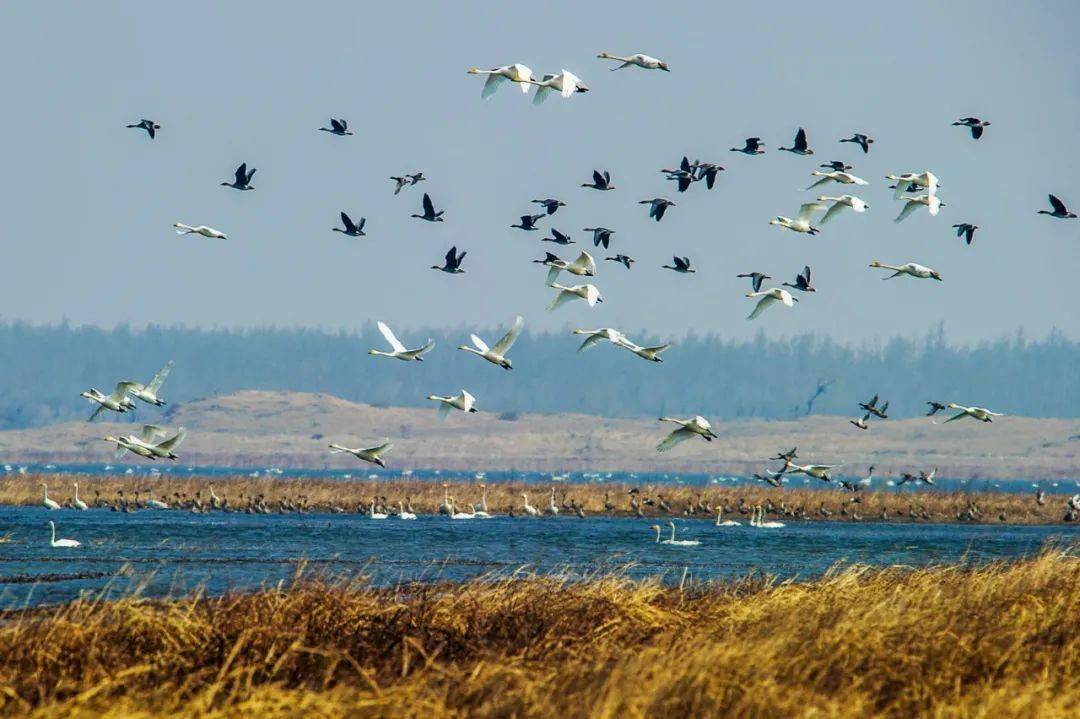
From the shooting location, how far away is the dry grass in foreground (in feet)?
42.9

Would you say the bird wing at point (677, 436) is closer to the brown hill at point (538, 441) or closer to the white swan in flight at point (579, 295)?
the white swan in flight at point (579, 295)

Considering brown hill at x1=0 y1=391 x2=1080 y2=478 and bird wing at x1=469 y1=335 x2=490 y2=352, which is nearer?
bird wing at x1=469 y1=335 x2=490 y2=352

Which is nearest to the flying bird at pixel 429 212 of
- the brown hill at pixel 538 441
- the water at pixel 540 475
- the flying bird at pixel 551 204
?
the flying bird at pixel 551 204

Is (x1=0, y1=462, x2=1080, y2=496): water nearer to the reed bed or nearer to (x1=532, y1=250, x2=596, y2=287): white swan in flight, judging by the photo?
the reed bed

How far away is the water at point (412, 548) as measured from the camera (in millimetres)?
31891

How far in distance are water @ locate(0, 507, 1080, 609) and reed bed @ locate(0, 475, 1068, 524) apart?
266cm

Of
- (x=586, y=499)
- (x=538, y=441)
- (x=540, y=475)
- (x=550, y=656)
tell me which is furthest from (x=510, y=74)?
(x=538, y=441)

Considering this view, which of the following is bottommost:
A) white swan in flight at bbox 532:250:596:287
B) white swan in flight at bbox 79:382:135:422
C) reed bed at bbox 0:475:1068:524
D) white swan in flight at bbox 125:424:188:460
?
reed bed at bbox 0:475:1068:524

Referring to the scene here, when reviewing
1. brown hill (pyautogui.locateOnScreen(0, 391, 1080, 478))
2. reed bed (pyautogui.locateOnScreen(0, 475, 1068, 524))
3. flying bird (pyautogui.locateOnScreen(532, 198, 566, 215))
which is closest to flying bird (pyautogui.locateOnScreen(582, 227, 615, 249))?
flying bird (pyautogui.locateOnScreen(532, 198, 566, 215))

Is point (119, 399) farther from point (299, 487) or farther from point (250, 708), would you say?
point (299, 487)

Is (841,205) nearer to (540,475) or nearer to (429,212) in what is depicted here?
(429,212)

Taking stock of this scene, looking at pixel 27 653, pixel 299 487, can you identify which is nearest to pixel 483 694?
pixel 27 653

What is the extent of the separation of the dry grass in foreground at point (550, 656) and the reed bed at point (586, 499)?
42.6 meters

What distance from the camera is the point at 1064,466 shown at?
168000 mm
